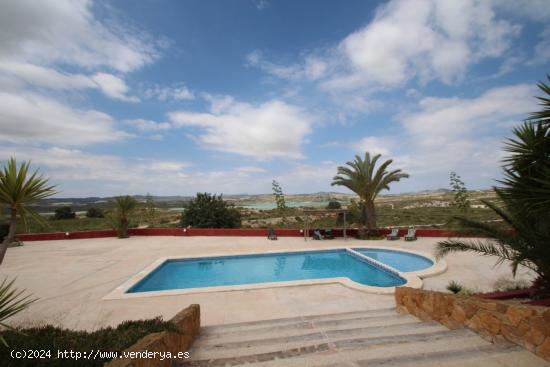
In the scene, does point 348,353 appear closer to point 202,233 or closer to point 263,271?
point 263,271

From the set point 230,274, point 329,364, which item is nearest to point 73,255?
point 230,274

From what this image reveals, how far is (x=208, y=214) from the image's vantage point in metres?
20.2

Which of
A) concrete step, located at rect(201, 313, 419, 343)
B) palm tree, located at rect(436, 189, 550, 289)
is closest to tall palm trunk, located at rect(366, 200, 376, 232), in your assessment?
palm tree, located at rect(436, 189, 550, 289)

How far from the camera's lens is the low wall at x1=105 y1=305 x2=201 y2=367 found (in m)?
2.76

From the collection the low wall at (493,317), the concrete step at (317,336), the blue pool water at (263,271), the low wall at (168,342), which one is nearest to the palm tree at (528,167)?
the low wall at (493,317)

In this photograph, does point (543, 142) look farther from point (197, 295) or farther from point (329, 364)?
point (197, 295)

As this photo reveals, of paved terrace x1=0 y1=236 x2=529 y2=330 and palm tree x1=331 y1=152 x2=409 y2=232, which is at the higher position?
palm tree x1=331 y1=152 x2=409 y2=232

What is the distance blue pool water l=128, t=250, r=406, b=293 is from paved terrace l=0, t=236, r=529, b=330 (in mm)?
608

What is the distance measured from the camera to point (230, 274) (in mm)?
10969

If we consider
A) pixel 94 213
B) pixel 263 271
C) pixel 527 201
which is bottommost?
pixel 263 271

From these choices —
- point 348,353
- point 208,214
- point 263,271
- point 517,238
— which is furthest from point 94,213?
point 517,238

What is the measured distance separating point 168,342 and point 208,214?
16998 mm

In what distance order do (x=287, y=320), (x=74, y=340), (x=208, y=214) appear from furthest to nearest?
(x=208, y=214)
(x=287, y=320)
(x=74, y=340)

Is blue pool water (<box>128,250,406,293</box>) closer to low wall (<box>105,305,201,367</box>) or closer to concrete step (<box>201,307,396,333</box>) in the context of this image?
concrete step (<box>201,307,396,333</box>)
